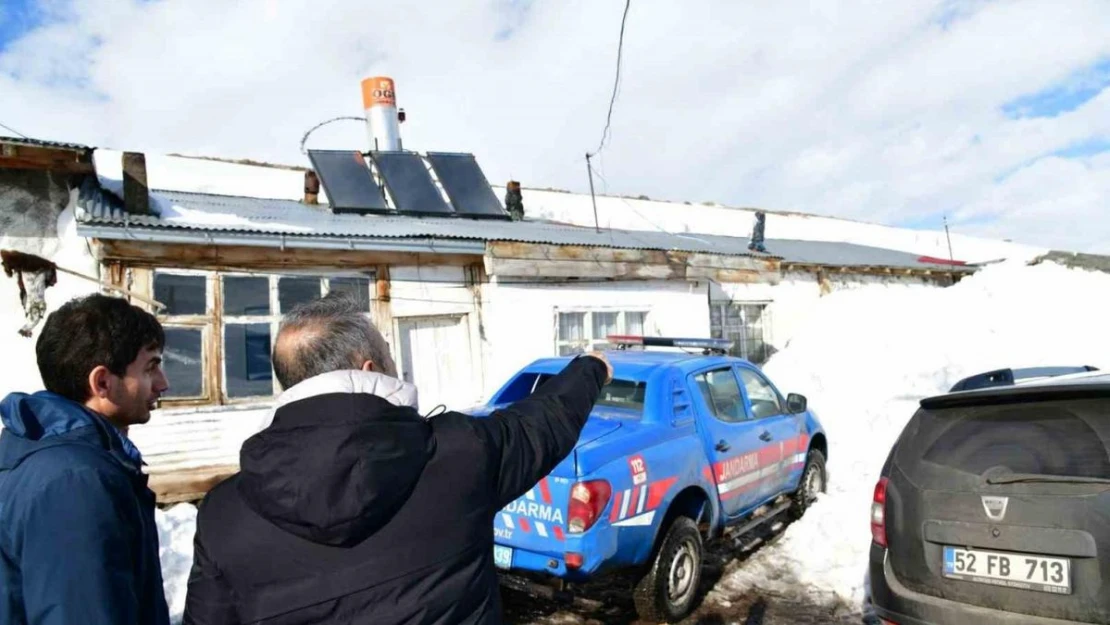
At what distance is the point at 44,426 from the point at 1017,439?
3746 mm

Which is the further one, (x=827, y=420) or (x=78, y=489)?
(x=827, y=420)

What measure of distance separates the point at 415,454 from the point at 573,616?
13.1 feet

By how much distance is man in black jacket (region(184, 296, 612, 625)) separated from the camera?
1.48 metres

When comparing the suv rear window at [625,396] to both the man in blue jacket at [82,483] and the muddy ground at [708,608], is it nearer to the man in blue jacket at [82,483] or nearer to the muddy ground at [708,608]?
the muddy ground at [708,608]

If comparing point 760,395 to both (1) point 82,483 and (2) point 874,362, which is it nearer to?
(1) point 82,483

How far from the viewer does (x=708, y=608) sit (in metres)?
5.13

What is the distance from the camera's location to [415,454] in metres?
1.57

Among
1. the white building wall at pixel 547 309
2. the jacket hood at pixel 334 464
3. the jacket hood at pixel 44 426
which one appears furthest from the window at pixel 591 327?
the jacket hood at pixel 334 464

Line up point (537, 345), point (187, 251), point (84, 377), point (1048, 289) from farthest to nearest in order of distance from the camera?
point (1048, 289) < point (537, 345) < point (187, 251) < point (84, 377)

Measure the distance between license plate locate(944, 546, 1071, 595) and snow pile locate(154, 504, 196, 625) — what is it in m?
4.53

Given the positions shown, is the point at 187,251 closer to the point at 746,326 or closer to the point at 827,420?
the point at 827,420

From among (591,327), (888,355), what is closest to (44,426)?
(591,327)

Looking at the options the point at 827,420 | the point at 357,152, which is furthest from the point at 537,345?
the point at 357,152

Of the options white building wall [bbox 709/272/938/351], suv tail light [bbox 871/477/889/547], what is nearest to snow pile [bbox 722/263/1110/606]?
white building wall [bbox 709/272/938/351]
